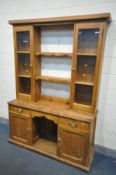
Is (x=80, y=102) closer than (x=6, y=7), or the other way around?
(x=80, y=102)

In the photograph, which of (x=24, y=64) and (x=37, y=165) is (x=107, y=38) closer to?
(x=24, y=64)

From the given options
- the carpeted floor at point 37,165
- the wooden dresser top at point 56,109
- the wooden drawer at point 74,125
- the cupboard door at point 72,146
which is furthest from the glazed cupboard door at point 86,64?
the carpeted floor at point 37,165

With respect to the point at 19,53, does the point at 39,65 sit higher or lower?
lower

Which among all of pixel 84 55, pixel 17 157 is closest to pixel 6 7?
pixel 84 55

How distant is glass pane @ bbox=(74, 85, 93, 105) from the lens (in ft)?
6.51

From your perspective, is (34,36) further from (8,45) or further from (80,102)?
(80,102)

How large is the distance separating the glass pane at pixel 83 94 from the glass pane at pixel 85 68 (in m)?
0.11

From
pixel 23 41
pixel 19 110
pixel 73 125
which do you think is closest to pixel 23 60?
pixel 23 41

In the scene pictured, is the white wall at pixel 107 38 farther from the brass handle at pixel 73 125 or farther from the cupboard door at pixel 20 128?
the cupboard door at pixel 20 128

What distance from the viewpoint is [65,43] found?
2.14 meters

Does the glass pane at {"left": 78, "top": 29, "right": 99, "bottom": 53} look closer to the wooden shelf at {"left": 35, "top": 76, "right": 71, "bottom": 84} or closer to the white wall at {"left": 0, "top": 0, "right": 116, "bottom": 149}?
the white wall at {"left": 0, "top": 0, "right": 116, "bottom": 149}

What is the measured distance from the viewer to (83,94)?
2035 mm

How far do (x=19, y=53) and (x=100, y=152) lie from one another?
2081 millimetres

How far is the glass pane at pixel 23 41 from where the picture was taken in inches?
85.7
